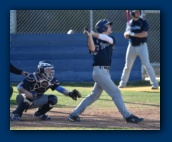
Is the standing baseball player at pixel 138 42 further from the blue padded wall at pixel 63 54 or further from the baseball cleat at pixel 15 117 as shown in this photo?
the baseball cleat at pixel 15 117

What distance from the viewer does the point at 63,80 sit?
15672 mm

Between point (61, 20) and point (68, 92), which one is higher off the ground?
point (61, 20)

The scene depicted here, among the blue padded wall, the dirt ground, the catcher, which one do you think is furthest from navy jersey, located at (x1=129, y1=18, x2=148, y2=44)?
the catcher

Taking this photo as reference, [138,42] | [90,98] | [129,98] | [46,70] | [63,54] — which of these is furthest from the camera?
[63,54]

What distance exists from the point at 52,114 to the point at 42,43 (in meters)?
6.44

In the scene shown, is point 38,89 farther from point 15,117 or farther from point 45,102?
point 15,117

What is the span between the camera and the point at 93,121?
8781 millimetres

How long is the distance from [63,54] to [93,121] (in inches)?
282

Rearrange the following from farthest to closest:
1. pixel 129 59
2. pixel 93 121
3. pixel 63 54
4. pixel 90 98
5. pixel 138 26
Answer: pixel 63 54 → pixel 129 59 → pixel 138 26 → pixel 93 121 → pixel 90 98

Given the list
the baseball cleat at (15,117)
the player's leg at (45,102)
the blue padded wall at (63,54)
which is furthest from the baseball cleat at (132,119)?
the blue padded wall at (63,54)

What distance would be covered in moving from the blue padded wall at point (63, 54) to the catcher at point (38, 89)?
7.00 m

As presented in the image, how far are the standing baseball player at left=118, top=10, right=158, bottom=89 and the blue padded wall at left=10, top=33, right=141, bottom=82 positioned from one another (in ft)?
7.02

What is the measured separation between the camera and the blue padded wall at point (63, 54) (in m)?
15.7

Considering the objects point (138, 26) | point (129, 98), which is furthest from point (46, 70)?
point (138, 26)
